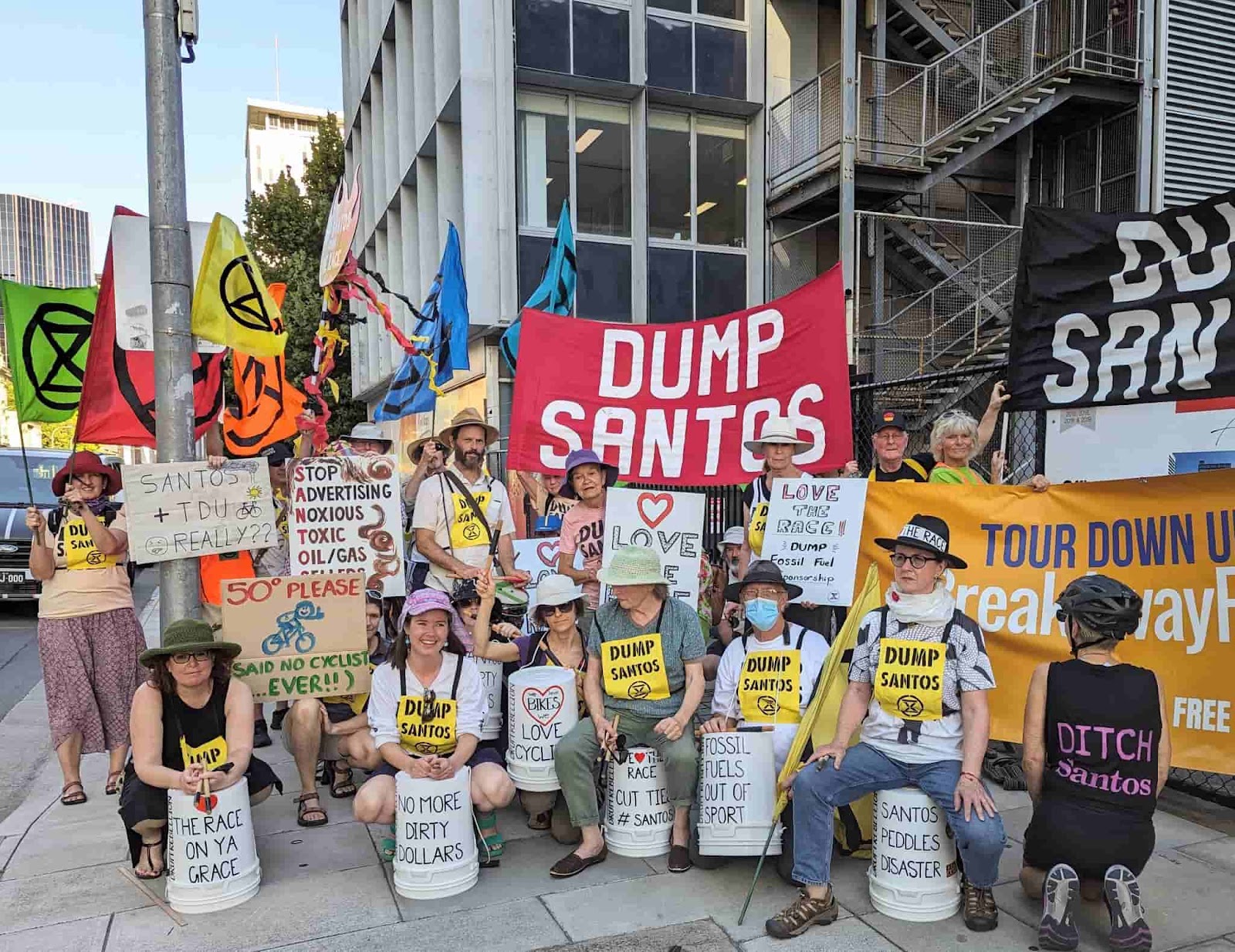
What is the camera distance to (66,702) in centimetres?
518

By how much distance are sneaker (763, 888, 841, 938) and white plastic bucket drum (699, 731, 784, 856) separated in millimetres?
342

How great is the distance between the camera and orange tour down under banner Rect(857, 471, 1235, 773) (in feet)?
13.6

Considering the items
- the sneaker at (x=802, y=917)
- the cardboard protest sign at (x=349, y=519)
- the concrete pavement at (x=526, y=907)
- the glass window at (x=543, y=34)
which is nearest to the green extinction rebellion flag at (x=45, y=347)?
the cardboard protest sign at (x=349, y=519)

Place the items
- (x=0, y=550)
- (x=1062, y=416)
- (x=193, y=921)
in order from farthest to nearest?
(x=0, y=550)
(x=1062, y=416)
(x=193, y=921)

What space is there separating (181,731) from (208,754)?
16 cm

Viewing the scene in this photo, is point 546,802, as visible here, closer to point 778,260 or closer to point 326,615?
point 326,615

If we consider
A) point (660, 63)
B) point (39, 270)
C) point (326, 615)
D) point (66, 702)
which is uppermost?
point (39, 270)

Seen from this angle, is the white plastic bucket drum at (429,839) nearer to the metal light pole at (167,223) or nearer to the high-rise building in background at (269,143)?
the metal light pole at (167,223)

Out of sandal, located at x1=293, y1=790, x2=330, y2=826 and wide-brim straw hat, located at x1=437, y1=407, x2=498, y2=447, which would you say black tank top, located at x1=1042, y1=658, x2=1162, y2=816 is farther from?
sandal, located at x1=293, y1=790, x2=330, y2=826

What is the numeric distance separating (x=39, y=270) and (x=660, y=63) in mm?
97521

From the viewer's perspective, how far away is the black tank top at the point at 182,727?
4008mm

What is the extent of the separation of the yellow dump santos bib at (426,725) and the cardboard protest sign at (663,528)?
1211 mm

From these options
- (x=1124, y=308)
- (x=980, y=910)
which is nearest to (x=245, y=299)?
(x=1124, y=308)

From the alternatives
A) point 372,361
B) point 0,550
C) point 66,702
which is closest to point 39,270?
point 372,361
